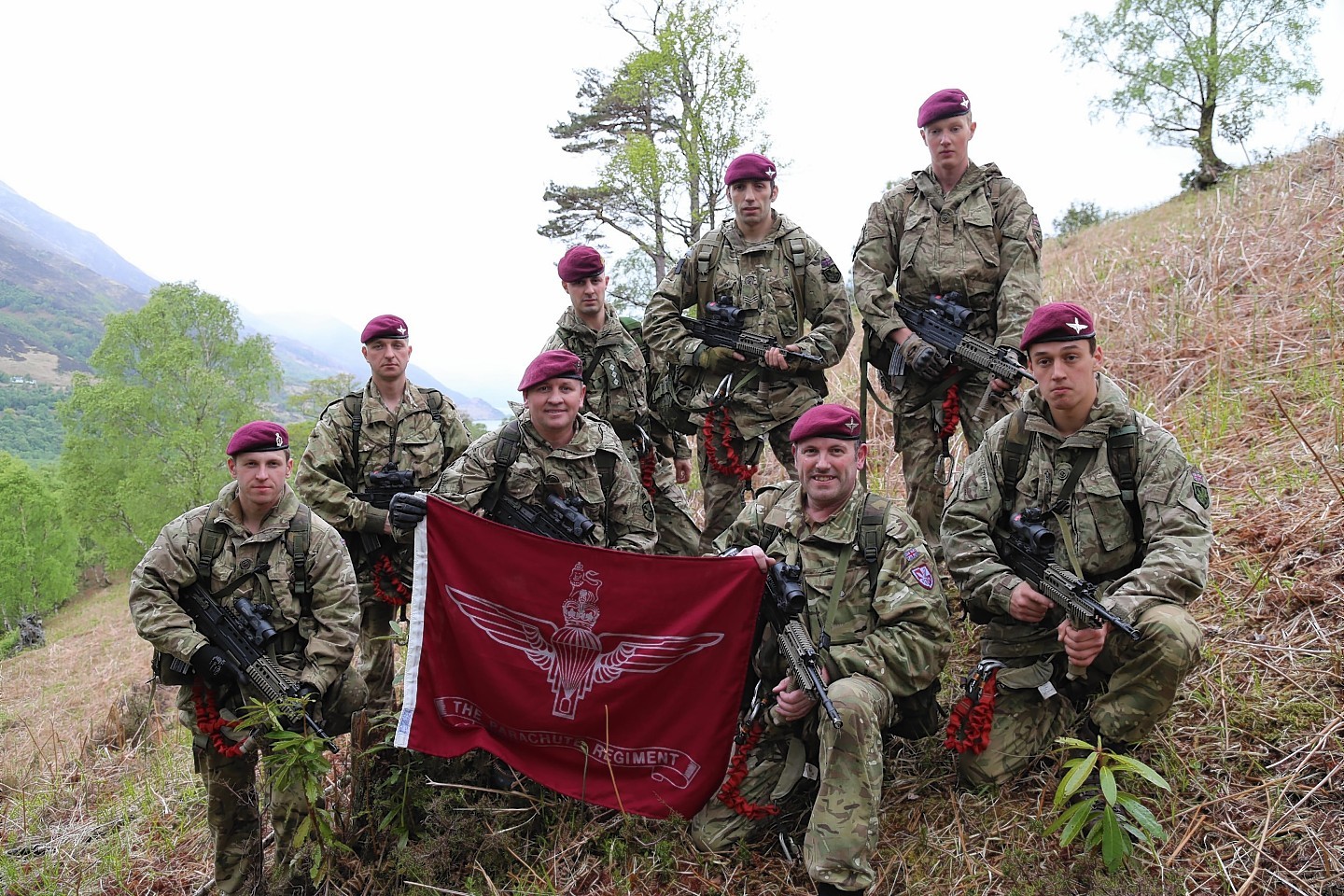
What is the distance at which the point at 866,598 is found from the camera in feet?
14.3

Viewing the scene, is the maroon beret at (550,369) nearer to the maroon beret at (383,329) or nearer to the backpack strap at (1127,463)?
the maroon beret at (383,329)

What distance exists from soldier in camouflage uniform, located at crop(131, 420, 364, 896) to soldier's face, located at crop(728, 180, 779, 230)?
339cm

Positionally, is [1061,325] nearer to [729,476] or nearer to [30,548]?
[729,476]

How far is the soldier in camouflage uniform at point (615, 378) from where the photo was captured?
6.26 meters

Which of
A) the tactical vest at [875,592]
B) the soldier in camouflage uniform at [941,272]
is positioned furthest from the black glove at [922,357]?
the tactical vest at [875,592]

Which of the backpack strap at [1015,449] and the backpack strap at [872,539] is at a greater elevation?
the backpack strap at [1015,449]

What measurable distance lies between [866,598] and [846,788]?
39.1 inches

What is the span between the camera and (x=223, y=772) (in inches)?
181

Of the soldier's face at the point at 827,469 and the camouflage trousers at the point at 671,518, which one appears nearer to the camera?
the soldier's face at the point at 827,469

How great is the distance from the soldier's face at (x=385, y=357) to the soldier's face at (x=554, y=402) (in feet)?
4.75

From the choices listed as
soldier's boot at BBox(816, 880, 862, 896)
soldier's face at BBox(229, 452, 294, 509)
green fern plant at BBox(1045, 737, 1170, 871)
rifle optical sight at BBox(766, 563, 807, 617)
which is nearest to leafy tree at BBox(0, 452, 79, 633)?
soldier's face at BBox(229, 452, 294, 509)

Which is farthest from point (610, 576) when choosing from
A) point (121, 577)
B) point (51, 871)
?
point (121, 577)

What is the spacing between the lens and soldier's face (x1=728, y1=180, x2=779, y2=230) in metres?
5.76

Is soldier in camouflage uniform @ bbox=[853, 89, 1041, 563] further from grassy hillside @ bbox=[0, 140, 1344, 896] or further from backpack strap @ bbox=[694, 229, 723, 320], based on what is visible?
grassy hillside @ bbox=[0, 140, 1344, 896]
